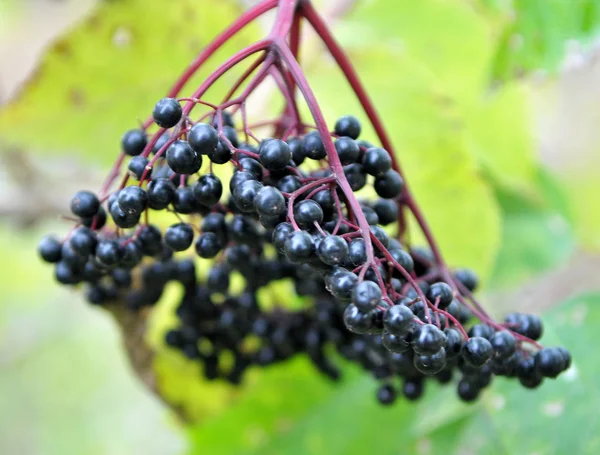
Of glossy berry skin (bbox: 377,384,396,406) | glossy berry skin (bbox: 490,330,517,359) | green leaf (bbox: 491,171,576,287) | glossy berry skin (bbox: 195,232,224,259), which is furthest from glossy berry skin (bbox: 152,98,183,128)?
green leaf (bbox: 491,171,576,287)

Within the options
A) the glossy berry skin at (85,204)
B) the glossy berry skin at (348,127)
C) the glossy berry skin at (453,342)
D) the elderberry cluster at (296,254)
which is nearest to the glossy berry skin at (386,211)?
the elderberry cluster at (296,254)

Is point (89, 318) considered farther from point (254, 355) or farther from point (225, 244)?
point (225, 244)

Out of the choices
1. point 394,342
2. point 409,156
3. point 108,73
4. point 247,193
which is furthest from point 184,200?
point 108,73

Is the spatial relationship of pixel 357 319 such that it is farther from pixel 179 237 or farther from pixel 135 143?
pixel 135 143

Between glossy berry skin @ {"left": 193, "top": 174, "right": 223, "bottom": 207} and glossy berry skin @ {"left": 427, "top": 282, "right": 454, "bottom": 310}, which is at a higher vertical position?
glossy berry skin @ {"left": 193, "top": 174, "right": 223, "bottom": 207}

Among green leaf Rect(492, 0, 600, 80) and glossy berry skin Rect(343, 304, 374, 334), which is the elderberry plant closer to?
glossy berry skin Rect(343, 304, 374, 334)

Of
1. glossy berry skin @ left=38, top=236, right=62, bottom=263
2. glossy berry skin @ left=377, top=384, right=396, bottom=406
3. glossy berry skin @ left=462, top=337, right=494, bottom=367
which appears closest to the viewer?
glossy berry skin @ left=462, top=337, right=494, bottom=367

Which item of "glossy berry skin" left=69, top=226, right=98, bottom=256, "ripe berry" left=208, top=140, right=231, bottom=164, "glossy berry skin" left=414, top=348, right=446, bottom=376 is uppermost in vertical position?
"glossy berry skin" left=69, top=226, right=98, bottom=256
